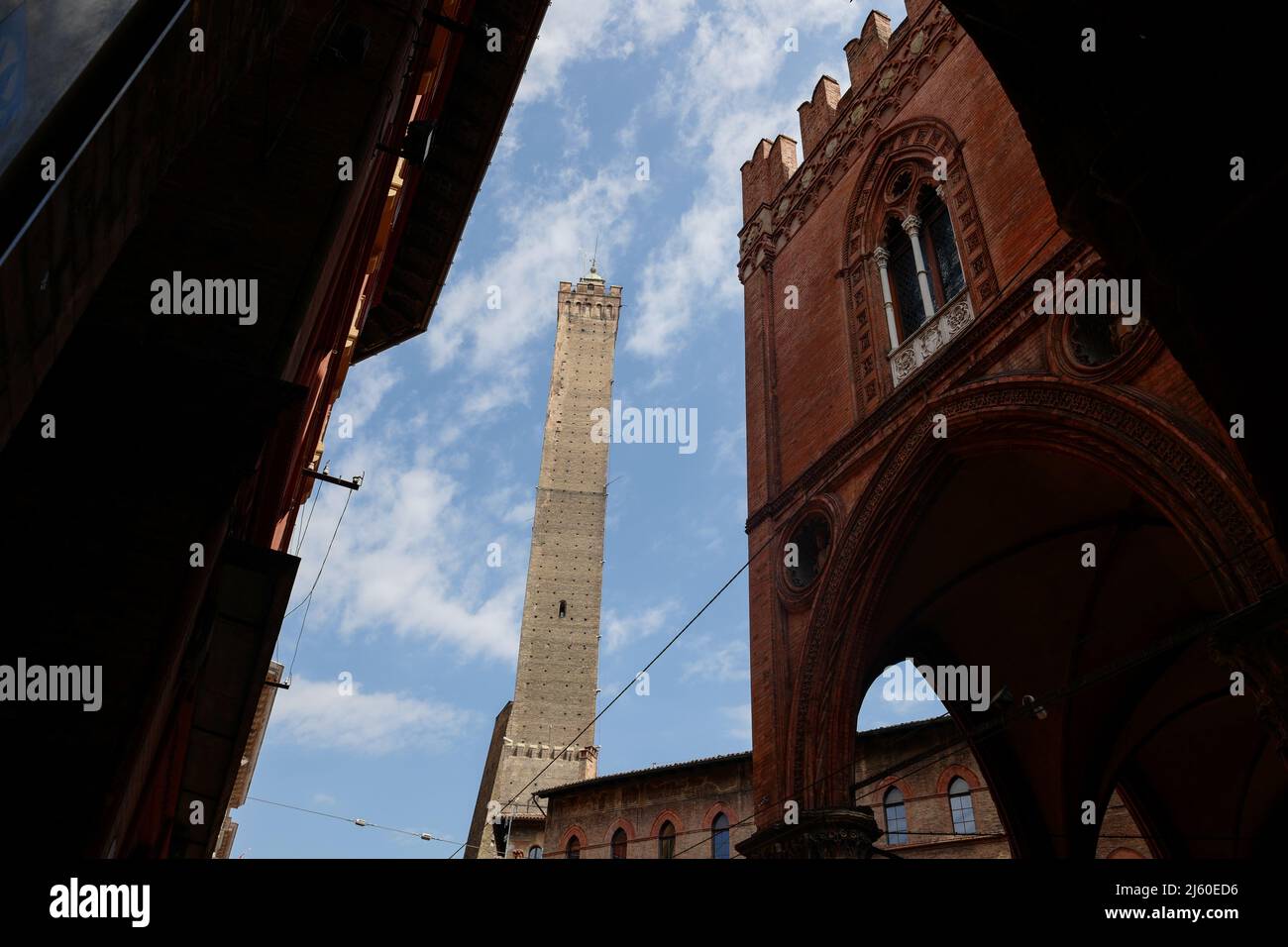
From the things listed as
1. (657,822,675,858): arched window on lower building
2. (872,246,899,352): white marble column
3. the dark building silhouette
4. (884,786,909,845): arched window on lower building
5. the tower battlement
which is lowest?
(657,822,675,858): arched window on lower building

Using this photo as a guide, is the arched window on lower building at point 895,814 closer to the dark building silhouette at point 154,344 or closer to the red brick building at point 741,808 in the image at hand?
the red brick building at point 741,808

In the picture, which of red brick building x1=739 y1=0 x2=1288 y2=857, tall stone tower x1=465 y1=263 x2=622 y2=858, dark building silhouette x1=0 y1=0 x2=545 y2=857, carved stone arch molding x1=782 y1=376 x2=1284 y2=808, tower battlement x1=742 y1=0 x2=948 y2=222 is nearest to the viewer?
dark building silhouette x1=0 y1=0 x2=545 y2=857

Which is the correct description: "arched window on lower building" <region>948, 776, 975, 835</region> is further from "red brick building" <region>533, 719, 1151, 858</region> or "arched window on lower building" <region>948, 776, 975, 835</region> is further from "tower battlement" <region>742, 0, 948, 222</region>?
"tower battlement" <region>742, 0, 948, 222</region>

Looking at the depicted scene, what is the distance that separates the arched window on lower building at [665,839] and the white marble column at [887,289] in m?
15.3

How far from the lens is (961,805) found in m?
19.3

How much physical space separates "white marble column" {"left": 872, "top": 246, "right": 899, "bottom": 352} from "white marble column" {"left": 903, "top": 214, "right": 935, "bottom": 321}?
37 cm

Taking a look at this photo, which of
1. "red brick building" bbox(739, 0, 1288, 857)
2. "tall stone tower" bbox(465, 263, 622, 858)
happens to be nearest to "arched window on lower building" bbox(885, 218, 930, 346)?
"red brick building" bbox(739, 0, 1288, 857)

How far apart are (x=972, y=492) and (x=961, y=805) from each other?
38.2 feet

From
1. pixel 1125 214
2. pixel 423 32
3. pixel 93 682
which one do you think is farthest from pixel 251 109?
pixel 1125 214

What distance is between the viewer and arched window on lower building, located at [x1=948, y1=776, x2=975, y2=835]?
19.1 m

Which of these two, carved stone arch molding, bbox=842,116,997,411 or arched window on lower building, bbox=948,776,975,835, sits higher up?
carved stone arch molding, bbox=842,116,997,411

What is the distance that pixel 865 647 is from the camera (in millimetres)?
9914

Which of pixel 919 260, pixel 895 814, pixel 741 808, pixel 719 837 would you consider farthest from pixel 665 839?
pixel 919 260
